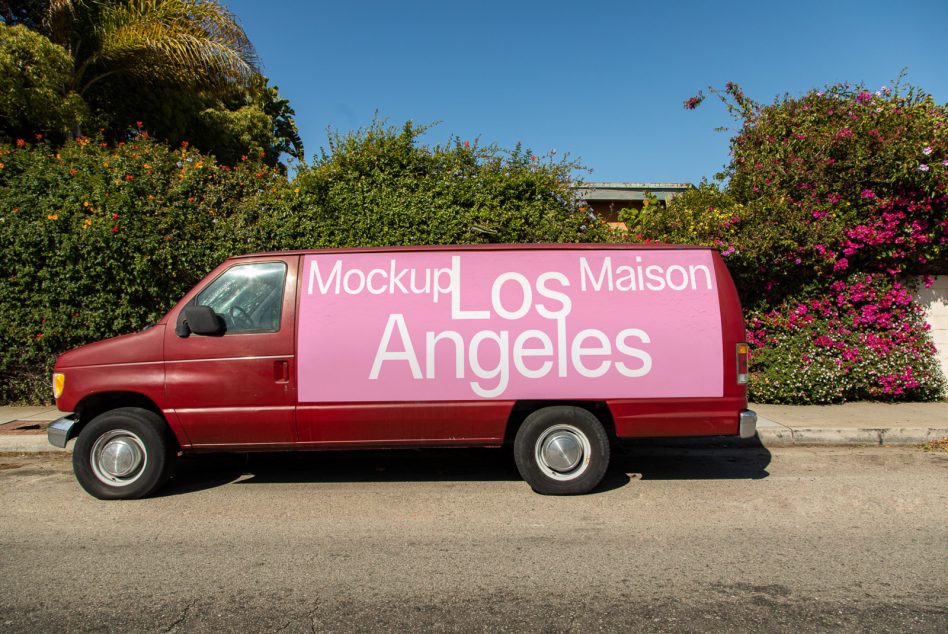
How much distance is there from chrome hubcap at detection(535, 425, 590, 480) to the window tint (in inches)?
96.9

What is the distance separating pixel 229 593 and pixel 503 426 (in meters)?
2.45

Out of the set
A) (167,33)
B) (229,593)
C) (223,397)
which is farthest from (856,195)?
(167,33)

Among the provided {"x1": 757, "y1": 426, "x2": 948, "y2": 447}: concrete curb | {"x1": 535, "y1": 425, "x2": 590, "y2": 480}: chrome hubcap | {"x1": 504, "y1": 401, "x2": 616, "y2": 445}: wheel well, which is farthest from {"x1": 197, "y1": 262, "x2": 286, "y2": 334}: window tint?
{"x1": 757, "y1": 426, "x2": 948, "y2": 447}: concrete curb

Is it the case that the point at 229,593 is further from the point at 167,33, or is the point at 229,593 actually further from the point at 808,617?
the point at 167,33

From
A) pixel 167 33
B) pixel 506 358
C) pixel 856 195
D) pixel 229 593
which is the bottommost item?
pixel 229 593

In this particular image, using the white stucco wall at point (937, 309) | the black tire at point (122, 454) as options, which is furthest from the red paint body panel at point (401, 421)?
the white stucco wall at point (937, 309)

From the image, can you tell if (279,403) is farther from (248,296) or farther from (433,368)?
(433,368)

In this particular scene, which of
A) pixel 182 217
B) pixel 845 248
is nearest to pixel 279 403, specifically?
pixel 182 217

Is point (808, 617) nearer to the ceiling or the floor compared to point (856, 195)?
nearer to the floor

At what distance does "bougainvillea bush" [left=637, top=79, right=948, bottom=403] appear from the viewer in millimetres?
8648

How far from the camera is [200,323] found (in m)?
5.11

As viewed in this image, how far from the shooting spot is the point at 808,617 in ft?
10.6

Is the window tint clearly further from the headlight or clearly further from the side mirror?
the headlight

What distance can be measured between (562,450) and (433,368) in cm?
128
